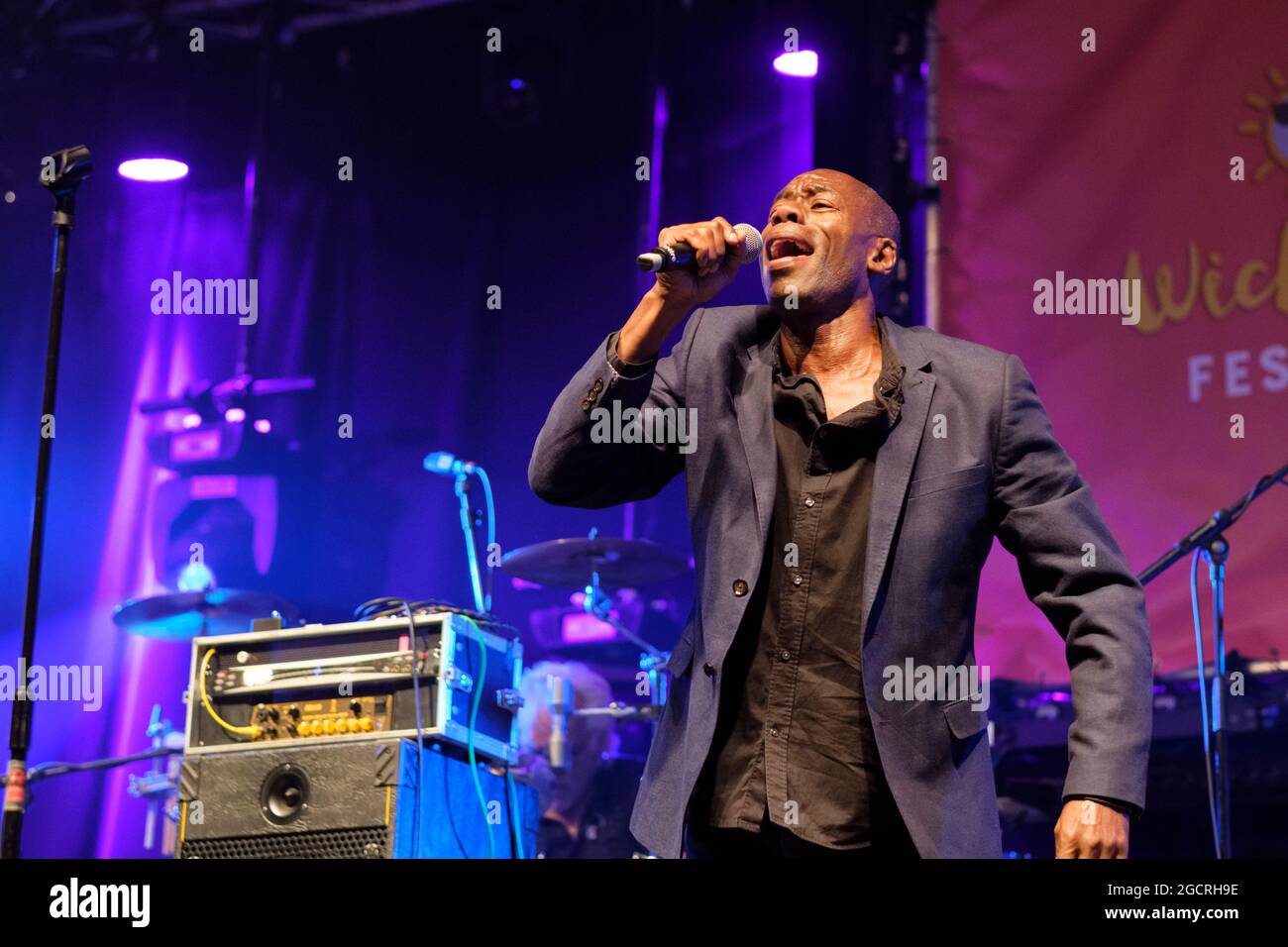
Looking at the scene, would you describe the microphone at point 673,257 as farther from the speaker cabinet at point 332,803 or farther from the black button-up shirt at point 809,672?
the speaker cabinet at point 332,803

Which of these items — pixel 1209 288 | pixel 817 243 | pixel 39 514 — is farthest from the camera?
pixel 1209 288

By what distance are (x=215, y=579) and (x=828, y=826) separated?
17.2ft

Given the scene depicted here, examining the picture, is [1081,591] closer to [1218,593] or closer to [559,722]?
[1218,593]

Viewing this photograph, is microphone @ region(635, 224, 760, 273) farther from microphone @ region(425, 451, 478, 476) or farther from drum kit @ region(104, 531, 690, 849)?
drum kit @ region(104, 531, 690, 849)

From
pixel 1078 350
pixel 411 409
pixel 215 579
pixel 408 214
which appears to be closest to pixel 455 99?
pixel 408 214

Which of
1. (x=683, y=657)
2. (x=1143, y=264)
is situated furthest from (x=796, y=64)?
(x=683, y=657)

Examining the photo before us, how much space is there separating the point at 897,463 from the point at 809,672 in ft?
1.22

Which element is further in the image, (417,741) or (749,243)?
(417,741)

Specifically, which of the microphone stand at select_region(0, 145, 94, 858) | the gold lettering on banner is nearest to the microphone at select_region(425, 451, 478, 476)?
the microphone stand at select_region(0, 145, 94, 858)

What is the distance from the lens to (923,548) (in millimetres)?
2465

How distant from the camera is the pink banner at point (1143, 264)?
530 centimetres

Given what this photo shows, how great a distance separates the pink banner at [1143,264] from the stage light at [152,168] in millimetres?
3699

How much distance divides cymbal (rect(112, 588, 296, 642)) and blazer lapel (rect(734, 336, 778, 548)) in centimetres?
346

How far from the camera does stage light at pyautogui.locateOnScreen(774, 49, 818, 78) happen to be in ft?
19.7
